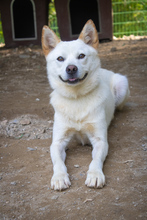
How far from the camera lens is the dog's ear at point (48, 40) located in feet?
10.5

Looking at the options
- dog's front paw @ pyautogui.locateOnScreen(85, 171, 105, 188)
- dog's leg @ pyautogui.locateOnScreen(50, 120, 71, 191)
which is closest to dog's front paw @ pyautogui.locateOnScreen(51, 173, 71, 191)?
dog's leg @ pyautogui.locateOnScreen(50, 120, 71, 191)

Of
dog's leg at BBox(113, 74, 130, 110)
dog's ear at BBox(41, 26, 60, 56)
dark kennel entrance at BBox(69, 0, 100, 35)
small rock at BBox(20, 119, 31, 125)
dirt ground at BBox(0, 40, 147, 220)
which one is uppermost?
dark kennel entrance at BBox(69, 0, 100, 35)

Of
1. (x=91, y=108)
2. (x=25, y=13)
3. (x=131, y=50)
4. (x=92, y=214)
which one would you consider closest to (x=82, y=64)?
(x=91, y=108)

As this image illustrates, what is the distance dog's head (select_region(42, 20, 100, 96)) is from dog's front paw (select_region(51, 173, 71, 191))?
0.99m

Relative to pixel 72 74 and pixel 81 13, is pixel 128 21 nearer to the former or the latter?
pixel 81 13

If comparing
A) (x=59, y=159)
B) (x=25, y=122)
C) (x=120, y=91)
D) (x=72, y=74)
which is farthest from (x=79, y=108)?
(x=120, y=91)

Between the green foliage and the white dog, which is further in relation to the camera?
the green foliage

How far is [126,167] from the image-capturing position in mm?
2785

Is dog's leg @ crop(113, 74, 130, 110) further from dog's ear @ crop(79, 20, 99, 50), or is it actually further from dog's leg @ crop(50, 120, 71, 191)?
dog's leg @ crop(50, 120, 71, 191)

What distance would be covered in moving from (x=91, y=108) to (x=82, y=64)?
501mm

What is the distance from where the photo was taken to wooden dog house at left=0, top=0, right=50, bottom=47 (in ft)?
31.0

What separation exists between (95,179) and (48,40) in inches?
66.8

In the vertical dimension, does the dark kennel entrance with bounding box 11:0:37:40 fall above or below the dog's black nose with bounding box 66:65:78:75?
above

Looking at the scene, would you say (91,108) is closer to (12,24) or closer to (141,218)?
(141,218)
